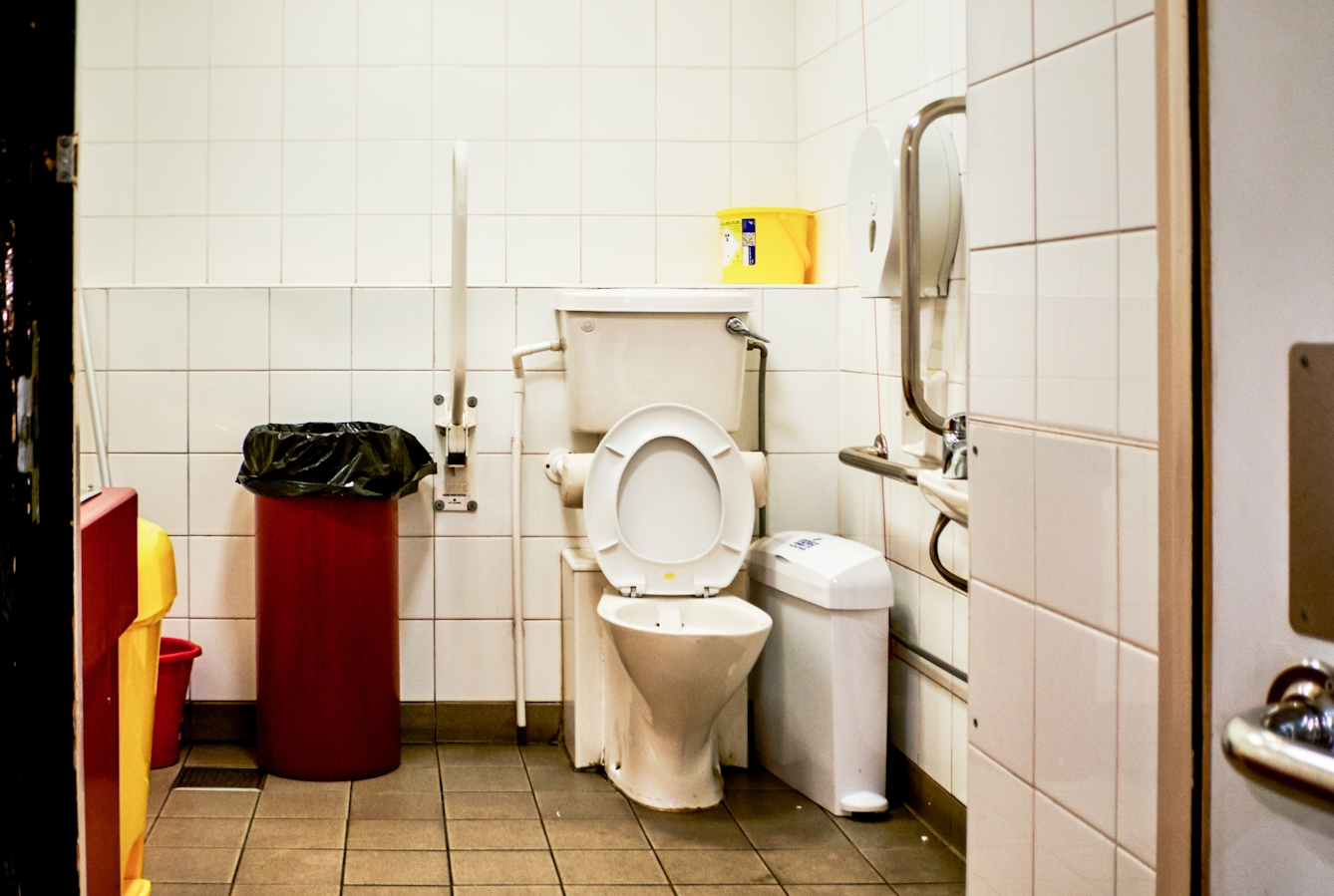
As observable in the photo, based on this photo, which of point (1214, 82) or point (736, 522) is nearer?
point (1214, 82)

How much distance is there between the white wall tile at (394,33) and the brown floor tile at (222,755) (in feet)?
6.18

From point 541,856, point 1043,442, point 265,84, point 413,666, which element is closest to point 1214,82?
point 1043,442

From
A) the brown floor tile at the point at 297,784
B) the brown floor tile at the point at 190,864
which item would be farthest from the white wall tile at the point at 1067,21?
the brown floor tile at the point at 297,784

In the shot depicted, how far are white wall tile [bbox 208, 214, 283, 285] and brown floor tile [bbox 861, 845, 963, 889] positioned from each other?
7.33ft

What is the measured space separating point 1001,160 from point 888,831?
1853mm

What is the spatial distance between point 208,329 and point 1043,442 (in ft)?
8.36

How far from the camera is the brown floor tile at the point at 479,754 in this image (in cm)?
308

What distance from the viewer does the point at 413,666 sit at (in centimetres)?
323

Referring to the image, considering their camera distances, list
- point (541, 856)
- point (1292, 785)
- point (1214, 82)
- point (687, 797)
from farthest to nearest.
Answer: point (687, 797) → point (541, 856) → point (1214, 82) → point (1292, 785)

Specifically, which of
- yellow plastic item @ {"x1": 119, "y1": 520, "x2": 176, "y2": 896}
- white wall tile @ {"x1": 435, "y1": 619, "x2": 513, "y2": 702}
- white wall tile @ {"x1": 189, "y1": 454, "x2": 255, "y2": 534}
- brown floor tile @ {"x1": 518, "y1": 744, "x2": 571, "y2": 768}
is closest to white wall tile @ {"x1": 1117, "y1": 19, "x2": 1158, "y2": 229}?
yellow plastic item @ {"x1": 119, "y1": 520, "x2": 176, "y2": 896}

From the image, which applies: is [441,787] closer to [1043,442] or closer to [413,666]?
[413,666]

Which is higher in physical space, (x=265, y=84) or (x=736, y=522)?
(x=265, y=84)

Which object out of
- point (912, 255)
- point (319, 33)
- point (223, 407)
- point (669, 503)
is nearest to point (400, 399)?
point (223, 407)

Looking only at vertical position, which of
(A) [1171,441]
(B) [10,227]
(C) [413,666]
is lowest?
(C) [413,666]
